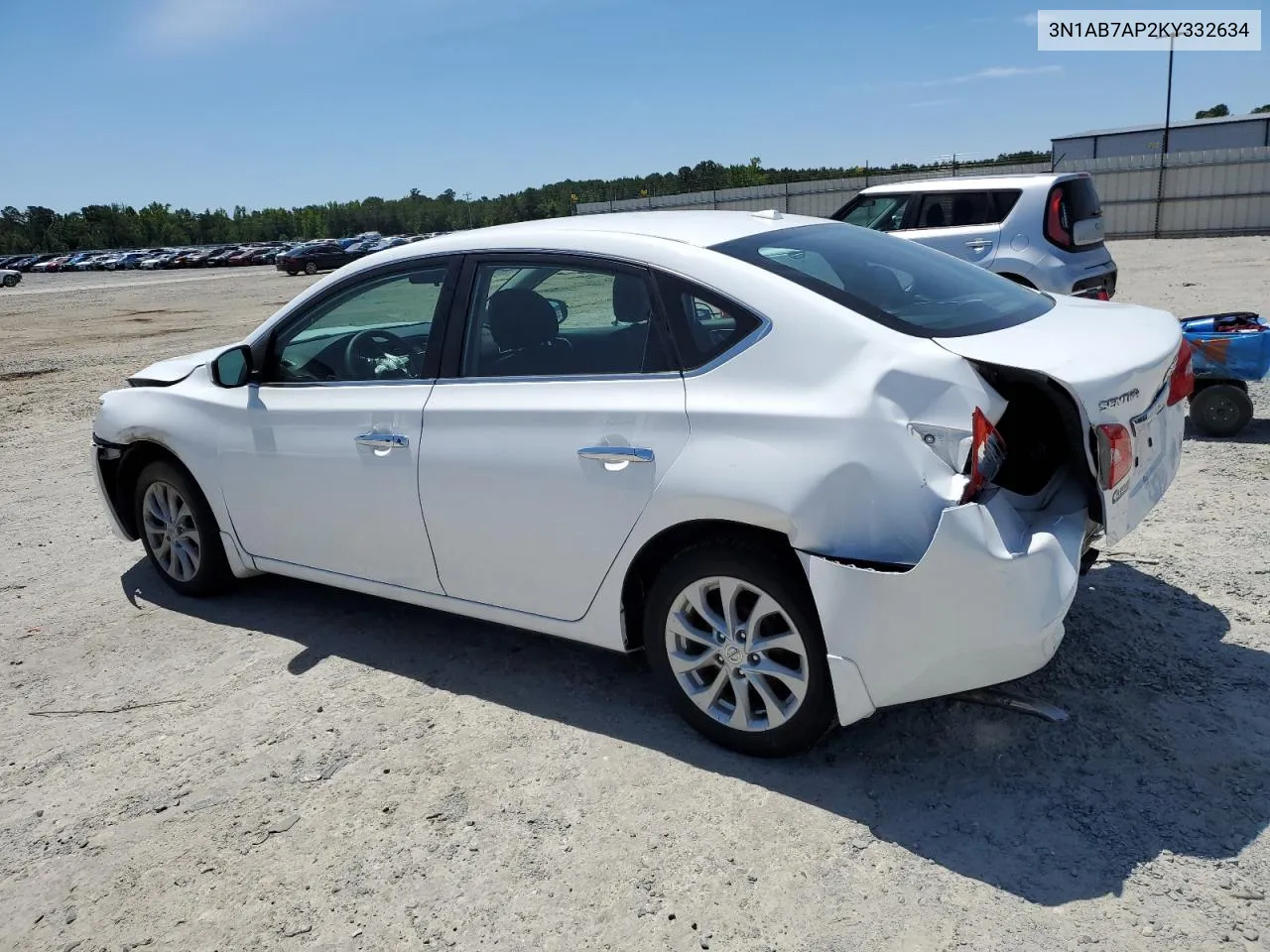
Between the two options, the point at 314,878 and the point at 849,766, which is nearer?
the point at 314,878

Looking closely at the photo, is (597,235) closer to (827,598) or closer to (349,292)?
(349,292)

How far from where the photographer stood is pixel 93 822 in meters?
3.27

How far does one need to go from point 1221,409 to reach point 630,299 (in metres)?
4.76

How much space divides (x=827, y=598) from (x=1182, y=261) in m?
19.6

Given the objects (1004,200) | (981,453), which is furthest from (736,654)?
(1004,200)

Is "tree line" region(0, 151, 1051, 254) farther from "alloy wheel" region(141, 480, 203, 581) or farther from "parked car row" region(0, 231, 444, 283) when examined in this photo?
"alloy wheel" region(141, 480, 203, 581)

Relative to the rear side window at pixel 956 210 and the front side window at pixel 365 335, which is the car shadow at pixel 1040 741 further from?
the rear side window at pixel 956 210

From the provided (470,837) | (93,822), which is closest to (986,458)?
(470,837)

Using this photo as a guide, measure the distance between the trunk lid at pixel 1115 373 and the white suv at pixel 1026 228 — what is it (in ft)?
22.4

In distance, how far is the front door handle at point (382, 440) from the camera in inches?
151

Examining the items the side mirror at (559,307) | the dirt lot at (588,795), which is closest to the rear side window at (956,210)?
the dirt lot at (588,795)

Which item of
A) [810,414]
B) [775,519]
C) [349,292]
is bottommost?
[775,519]

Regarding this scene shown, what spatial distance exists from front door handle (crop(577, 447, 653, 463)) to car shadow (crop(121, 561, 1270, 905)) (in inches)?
38.9

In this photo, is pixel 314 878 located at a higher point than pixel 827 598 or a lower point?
lower
